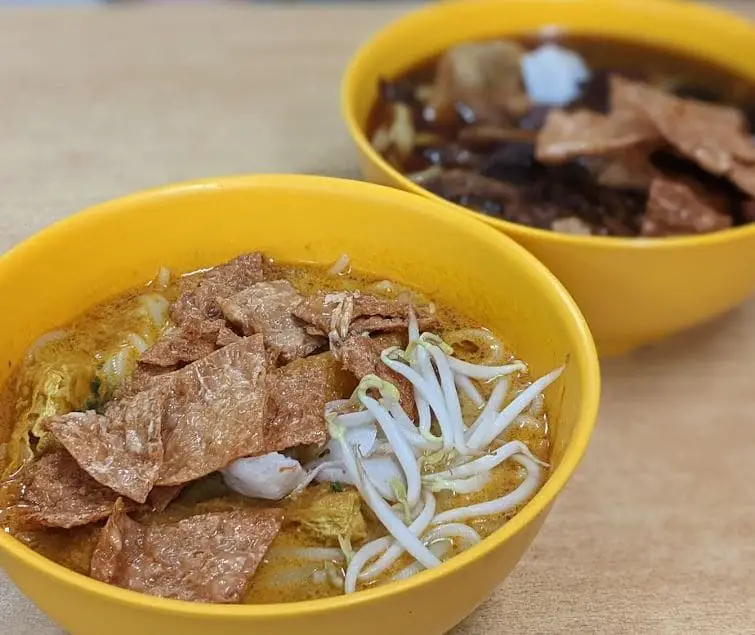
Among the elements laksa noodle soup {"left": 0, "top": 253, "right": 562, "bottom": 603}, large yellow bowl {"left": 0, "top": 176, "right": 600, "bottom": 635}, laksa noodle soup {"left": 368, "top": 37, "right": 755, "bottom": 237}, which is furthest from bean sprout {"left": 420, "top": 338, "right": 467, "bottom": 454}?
laksa noodle soup {"left": 368, "top": 37, "right": 755, "bottom": 237}

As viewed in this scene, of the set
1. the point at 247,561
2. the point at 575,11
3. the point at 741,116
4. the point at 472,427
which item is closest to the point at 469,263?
the point at 472,427

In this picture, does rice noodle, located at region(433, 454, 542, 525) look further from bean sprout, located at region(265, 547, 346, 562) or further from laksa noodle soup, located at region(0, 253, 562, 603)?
bean sprout, located at region(265, 547, 346, 562)

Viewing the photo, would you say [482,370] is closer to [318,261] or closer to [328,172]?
[318,261]

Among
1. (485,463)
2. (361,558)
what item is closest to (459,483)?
(485,463)

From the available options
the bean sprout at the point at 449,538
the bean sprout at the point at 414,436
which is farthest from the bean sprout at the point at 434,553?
the bean sprout at the point at 414,436

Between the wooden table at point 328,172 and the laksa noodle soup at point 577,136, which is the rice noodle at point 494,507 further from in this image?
the laksa noodle soup at point 577,136
